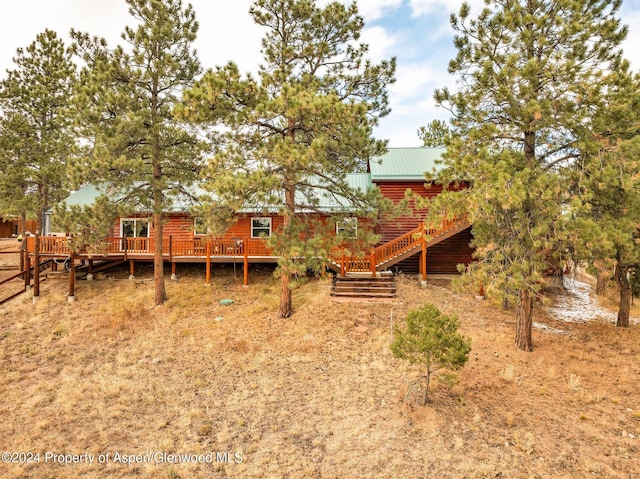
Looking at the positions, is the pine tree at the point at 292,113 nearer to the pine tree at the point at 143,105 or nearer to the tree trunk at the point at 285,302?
the tree trunk at the point at 285,302

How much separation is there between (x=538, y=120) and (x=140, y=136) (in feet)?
40.7

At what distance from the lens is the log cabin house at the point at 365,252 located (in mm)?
15609

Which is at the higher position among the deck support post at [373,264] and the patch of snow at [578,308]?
the deck support post at [373,264]

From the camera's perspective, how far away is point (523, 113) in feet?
26.4

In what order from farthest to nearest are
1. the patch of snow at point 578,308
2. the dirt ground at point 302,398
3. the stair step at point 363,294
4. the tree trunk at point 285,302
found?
the stair step at point 363,294 → the patch of snow at point 578,308 → the tree trunk at point 285,302 → the dirt ground at point 302,398

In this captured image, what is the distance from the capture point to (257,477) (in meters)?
5.61

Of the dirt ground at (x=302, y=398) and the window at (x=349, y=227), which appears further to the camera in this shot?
the window at (x=349, y=227)

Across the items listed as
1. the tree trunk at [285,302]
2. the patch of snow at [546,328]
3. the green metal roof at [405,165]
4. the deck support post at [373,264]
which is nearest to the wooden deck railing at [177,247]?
the tree trunk at [285,302]

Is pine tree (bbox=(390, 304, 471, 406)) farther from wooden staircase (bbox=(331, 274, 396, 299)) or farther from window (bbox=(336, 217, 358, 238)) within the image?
wooden staircase (bbox=(331, 274, 396, 299))

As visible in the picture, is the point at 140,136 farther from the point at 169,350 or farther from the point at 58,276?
the point at 58,276

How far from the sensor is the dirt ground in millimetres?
5875

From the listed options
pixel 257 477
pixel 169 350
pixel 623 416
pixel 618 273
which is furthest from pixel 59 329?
pixel 618 273

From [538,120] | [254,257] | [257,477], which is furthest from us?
[254,257]

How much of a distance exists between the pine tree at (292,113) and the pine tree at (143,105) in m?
2.74
